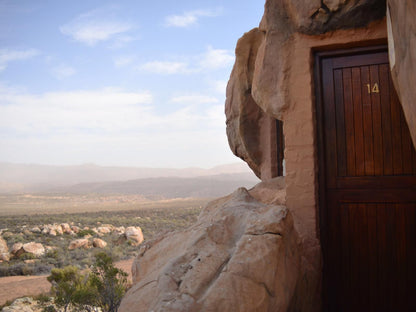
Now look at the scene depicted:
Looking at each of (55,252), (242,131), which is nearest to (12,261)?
(55,252)

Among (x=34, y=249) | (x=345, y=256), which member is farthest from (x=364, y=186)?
(x=34, y=249)

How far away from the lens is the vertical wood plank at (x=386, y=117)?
154 inches

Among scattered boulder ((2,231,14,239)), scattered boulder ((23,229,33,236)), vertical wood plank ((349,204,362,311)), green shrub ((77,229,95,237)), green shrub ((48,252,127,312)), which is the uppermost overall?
vertical wood plank ((349,204,362,311))

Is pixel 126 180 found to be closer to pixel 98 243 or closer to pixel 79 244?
pixel 98 243

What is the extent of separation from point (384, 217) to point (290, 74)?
74.1 inches

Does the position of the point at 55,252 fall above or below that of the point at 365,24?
below

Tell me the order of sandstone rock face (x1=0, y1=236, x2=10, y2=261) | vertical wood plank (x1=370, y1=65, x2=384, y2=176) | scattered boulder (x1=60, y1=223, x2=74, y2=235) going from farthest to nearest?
scattered boulder (x1=60, y1=223, x2=74, y2=235) < sandstone rock face (x1=0, y1=236, x2=10, y2=261) < vertical wood plank (x1=370, y1=65, x2=384, y2=176)

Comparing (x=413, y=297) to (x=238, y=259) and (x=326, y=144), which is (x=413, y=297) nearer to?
(x=326, y=144)

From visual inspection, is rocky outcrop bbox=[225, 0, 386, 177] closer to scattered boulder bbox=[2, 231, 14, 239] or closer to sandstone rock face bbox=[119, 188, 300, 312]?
sandstone rock face bbox=[119, 188, 300, 312]

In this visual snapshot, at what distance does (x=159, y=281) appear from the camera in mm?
2943

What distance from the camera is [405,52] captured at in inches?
99.6

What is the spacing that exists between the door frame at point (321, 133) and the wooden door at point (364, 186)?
0.04 ft

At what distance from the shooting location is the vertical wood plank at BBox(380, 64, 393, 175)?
12.8ft

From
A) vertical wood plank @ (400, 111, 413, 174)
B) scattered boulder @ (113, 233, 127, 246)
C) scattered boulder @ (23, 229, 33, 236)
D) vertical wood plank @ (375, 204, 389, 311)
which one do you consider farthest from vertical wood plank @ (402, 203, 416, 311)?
scattered boulder @ (23, 229, 33, 236)
